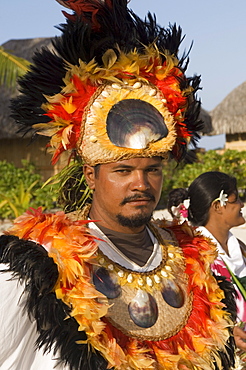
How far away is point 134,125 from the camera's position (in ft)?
7.13

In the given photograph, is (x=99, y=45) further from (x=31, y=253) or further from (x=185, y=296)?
(x=185, y=296)

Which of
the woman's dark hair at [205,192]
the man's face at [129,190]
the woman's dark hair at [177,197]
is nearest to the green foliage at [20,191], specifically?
the woman's dark hair at [177,197]

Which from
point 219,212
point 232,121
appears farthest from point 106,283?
point 232,121

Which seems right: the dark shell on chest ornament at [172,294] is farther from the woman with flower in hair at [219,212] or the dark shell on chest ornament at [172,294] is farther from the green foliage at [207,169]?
the green foliage at [207,169]

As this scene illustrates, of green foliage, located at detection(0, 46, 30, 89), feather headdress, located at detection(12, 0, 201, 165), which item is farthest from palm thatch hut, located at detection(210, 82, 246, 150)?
feather headdress, located at detection(12, 0, 201, 165)

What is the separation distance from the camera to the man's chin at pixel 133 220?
2.16 m

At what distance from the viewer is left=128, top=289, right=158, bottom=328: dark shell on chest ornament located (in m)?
2.14

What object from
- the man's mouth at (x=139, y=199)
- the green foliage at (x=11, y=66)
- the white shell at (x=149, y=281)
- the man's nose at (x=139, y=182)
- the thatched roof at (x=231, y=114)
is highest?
the green foliage at (x=11, y=66)

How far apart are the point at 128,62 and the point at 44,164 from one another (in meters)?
14.1

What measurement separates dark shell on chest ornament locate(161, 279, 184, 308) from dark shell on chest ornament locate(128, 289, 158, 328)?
73mm

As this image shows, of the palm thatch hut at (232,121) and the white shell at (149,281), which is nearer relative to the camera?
the white shell at (149,281)

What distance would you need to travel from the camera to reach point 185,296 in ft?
7.68

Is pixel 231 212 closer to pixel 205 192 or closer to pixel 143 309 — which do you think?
pixel 205 192

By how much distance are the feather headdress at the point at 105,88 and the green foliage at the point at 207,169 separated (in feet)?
42.8
